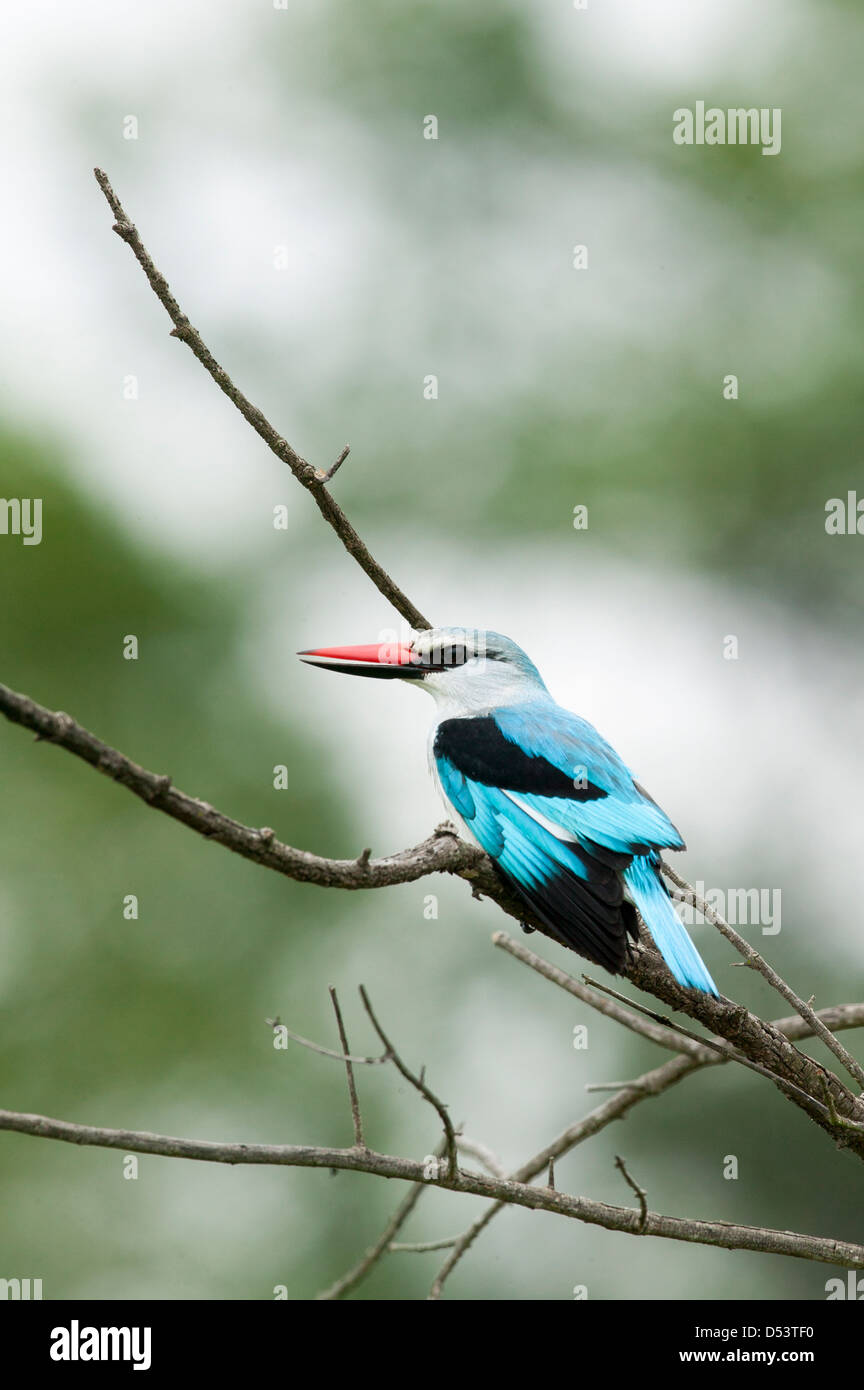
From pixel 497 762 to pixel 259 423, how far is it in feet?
3.04

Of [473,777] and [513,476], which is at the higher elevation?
[513,476]

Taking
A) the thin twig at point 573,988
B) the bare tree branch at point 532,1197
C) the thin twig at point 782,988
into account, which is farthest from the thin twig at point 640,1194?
the thin twig at point 573,988

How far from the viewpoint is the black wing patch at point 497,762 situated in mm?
3025

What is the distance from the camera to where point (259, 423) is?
262cm

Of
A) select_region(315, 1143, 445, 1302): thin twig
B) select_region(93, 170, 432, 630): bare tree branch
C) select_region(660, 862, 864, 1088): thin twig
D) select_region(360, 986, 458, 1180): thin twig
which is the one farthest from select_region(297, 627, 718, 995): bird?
select_region(315, 1143, 445, 1302): thin twig

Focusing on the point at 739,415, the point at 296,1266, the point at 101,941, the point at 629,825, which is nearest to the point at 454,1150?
the point at 629,825

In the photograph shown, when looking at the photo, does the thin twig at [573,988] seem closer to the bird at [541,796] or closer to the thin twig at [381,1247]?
the bird at [541,796]

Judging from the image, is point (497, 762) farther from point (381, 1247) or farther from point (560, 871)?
point (381, 1247)

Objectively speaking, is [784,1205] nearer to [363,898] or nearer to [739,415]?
[363,898]

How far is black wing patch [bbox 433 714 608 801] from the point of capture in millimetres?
3025

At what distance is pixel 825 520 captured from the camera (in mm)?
8297

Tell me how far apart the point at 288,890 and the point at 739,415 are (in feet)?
13.7

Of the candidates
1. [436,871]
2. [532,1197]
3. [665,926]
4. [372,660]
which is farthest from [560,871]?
[372,660]

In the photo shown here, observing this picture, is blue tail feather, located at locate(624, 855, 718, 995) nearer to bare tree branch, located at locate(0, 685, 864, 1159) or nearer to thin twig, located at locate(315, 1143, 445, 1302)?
bare tree branch, located at locate(0, 685, 864, 1159)
